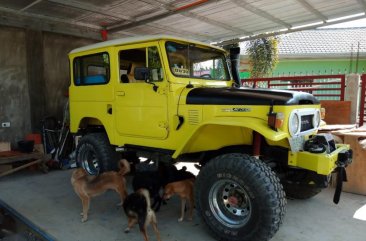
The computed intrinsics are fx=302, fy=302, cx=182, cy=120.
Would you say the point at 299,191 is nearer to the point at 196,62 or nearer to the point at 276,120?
the point at 276,120

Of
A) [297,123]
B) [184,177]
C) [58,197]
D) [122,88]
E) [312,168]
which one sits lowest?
[58,197]

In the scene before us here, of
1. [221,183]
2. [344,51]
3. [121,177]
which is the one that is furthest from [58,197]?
[344,51]

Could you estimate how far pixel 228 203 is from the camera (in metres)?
2.96

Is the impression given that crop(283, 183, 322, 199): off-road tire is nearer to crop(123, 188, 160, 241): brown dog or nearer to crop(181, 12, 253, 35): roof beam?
→ crop(123, 188, 160, 241): brown dog

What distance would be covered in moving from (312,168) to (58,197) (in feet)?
10.8

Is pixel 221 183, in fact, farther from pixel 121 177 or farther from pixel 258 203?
pixel 121 177

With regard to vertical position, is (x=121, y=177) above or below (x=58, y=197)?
above

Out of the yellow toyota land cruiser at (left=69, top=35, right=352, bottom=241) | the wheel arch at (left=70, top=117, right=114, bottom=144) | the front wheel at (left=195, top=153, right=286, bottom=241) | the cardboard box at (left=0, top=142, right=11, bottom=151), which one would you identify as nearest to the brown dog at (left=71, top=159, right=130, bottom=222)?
the yellow toyota land cruiser at (left=69, top=35, right=352, bottom=241)

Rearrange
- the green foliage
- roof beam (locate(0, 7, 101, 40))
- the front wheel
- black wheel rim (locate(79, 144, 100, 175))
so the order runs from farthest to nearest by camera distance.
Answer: the green foliage < roof beam (locate(0, 7, 101, 40)) < black wheel rim (locate(79, 144, 100, 175)) < the front wheel

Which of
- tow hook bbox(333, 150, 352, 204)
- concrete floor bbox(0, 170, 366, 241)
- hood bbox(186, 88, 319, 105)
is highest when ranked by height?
hood bbox(186, 88, 319, 105)

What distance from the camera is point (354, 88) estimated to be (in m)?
5.80

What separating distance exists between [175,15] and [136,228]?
12.8ft

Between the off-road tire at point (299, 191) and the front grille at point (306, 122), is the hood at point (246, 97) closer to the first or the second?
the front grille at point (306, 122)

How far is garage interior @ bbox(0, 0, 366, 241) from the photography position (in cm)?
332
